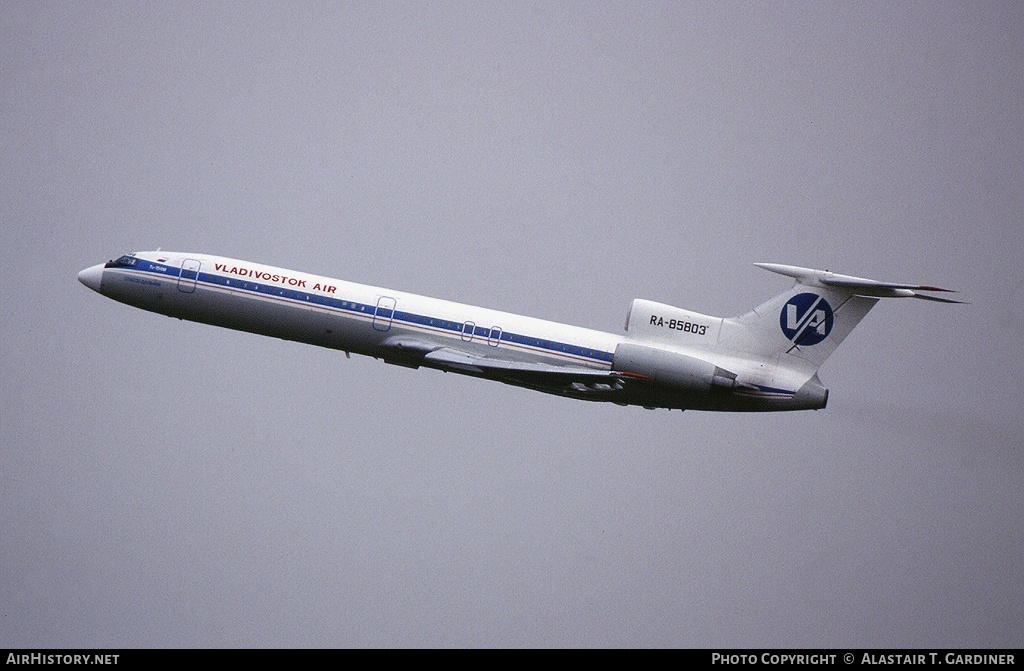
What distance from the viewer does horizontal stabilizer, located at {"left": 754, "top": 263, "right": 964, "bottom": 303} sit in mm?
38562

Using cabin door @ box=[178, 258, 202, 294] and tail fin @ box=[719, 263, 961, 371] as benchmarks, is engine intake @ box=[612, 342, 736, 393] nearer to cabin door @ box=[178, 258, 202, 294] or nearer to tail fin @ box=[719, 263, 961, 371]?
tail fin @ box=[719, 263, 961, 371]

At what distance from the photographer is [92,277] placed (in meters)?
43.9

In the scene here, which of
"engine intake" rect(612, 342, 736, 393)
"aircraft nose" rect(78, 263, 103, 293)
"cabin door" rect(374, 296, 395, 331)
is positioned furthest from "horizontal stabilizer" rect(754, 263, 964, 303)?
"aircraft nose" rect(78, 263, 103, 293)

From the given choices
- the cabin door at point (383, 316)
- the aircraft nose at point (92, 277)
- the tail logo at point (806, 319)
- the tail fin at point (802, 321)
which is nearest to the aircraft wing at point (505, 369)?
the cabin door at point (383, 316)

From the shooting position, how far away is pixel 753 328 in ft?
136

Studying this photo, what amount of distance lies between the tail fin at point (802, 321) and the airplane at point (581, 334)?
34mm

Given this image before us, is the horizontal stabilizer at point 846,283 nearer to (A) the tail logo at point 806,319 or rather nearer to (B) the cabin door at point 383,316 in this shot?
(A) the tail logo at point 806,319

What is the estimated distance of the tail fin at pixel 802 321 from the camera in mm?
40875

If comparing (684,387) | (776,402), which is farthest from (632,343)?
(776,402)
